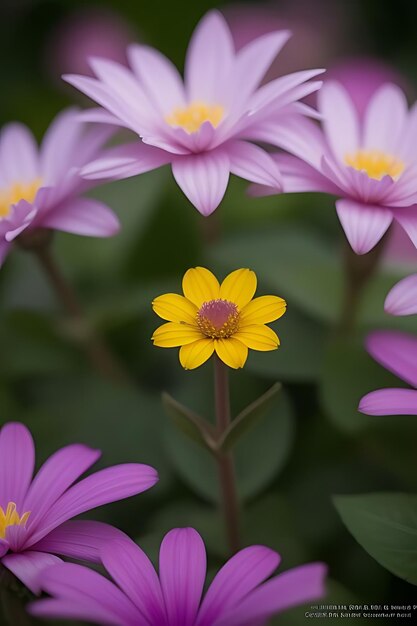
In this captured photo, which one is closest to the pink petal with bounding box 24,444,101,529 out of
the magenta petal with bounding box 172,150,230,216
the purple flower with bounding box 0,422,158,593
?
the purple flower with bounding box 0,422,158,593

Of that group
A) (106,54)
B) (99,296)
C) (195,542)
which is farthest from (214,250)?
(106,54)

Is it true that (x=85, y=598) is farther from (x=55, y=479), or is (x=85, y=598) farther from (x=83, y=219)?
(x=83, y=219)

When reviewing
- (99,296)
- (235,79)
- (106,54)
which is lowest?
(99,296)

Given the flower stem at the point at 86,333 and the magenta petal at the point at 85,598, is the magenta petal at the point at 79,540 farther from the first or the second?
the flower stem at the point at 86,333

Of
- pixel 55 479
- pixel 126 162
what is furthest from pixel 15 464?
pixel 126 162

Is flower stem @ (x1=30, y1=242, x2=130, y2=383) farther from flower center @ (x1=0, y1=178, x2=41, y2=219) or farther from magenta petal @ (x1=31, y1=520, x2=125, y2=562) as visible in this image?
magenta petal @ (x1=31, y1=520, x2=125, y2=562)

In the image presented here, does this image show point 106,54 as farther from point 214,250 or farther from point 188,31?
point 214,250
